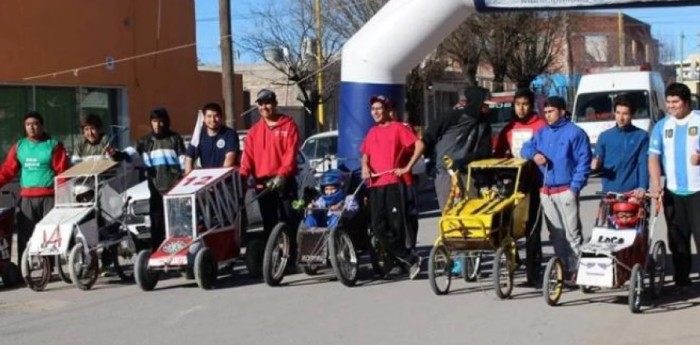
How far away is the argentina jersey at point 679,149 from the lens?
9.43 m

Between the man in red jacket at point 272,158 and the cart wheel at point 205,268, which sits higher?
the man in red jacket at point 272,158

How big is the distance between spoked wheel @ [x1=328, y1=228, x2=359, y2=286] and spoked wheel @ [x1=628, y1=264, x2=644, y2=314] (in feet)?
9.75

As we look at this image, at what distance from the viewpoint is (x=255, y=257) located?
1164 cm

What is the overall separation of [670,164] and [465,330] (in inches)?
96.3

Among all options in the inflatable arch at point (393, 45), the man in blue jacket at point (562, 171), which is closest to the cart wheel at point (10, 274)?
the inflatable arch at point (393, 45)

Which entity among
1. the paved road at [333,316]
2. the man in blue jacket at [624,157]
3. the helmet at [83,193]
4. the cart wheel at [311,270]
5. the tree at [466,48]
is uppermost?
the tree at [466,48]

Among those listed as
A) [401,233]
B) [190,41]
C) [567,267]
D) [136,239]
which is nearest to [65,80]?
[190,41]

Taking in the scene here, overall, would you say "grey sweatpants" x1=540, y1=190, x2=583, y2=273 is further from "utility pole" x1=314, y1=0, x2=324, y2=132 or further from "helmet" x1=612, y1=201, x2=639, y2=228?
"utility pole" x1=314, y1=0, x2=324, y2=132

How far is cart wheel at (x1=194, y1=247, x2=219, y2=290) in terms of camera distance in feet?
35.3

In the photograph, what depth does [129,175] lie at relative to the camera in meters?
12.2

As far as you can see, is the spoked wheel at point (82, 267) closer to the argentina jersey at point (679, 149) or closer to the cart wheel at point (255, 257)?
the cart wheel at point (255, 257)

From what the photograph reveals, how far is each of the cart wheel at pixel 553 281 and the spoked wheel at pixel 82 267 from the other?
15.1 feet

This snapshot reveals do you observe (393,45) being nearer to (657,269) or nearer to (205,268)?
(205,268)

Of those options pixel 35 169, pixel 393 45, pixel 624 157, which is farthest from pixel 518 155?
pixel 35 169
